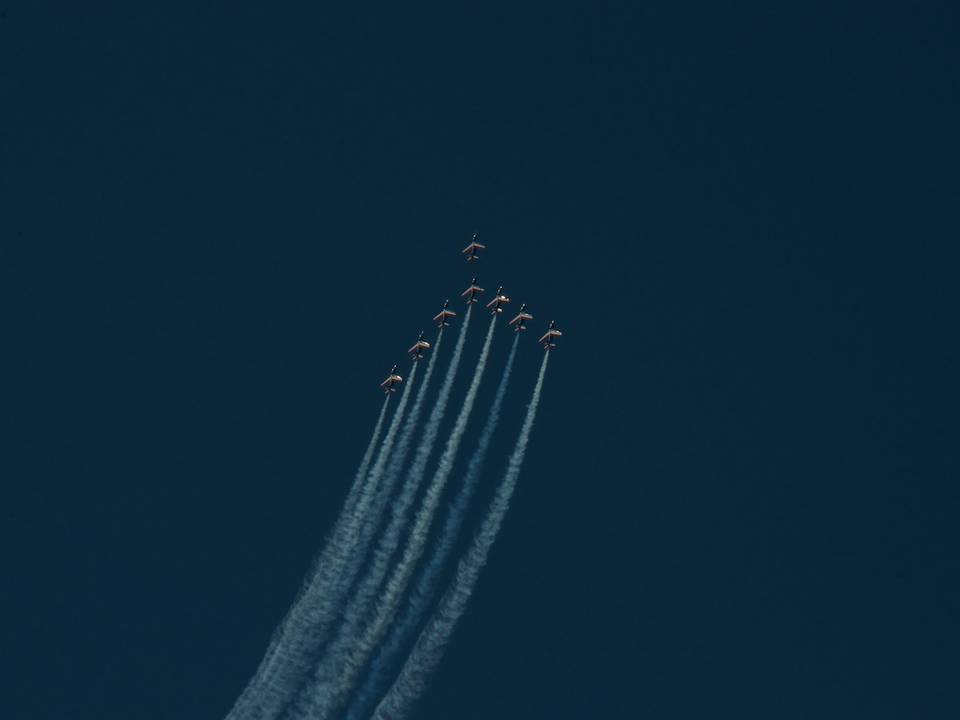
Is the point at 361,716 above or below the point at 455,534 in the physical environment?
below

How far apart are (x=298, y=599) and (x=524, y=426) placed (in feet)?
70.1

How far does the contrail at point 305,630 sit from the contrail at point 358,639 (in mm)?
942

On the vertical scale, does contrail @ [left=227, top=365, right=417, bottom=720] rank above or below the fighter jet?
below

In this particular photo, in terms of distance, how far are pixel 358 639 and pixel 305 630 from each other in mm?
3144

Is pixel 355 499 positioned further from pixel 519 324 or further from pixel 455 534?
pixel 519 324

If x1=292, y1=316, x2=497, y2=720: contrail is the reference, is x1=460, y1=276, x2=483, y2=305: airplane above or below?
above

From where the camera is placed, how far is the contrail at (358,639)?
131750 mm

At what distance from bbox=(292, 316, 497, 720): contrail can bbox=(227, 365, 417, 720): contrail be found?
37.1 inches

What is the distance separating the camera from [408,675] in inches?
5359

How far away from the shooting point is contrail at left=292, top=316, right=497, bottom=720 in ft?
432

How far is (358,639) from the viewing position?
134375mm

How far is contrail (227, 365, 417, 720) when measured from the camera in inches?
5221

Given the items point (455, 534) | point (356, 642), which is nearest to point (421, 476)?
point (455, 534)

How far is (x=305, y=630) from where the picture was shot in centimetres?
13488
